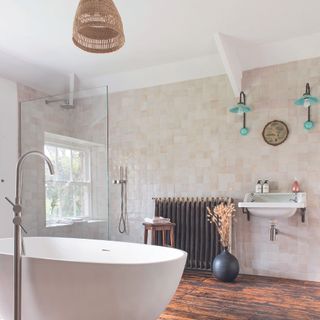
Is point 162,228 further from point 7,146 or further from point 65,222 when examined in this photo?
point 7,146

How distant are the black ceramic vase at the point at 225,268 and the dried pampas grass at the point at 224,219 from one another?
18 cm

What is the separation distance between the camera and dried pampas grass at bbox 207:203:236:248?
4.07m

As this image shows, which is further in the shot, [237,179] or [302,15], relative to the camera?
[237,179]

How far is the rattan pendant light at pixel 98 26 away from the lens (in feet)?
7.22

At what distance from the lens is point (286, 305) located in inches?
122

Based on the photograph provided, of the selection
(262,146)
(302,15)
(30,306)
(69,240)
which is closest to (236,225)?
(262,146)

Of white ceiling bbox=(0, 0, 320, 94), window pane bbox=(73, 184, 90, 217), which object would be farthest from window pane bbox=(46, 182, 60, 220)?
white ceiling bbox=(0, 0, 320, 94)

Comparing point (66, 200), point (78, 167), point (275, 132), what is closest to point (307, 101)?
point (275, 132)

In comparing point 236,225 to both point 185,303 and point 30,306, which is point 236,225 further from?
point 30,306

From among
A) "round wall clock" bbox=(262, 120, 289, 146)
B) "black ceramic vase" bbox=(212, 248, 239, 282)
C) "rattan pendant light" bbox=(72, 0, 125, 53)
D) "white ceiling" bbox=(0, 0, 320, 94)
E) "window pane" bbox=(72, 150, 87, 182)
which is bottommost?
"black ceramic vase" bbox=(212, 248, 239, 282)

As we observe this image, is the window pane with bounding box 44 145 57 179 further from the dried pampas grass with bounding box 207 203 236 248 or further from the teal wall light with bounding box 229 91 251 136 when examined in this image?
the teal wall light with bounding box 229 91 251 136

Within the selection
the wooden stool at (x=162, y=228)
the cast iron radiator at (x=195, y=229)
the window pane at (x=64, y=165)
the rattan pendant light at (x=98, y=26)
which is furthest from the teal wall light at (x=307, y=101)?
the window pane at (x=64, y=165)

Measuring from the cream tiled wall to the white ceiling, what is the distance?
1.64ft

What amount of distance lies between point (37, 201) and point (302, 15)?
370cm
